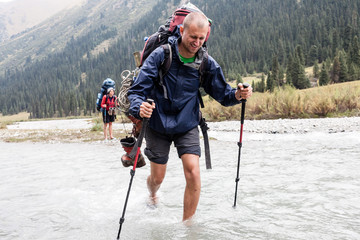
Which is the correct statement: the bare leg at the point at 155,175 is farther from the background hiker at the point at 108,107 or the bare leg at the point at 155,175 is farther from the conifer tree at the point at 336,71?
the conifer tree at the point at 336,71

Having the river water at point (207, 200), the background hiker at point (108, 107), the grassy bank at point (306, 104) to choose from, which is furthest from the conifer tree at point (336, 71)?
the river water at point (207, 200)

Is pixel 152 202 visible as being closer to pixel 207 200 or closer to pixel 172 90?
pixel 207 200

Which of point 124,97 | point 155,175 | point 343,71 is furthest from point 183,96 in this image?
point 343,71

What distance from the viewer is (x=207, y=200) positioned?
16.1 ft

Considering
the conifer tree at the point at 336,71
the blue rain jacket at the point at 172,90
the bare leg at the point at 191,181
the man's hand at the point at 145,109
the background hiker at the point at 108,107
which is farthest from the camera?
the conifer tree at the point at 336,71

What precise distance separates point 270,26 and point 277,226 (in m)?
150

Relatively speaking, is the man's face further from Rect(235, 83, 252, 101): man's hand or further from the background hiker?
the background hiker

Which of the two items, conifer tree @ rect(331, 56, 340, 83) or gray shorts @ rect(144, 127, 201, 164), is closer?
gray shorts @ rect(144, 127, 201, 164)

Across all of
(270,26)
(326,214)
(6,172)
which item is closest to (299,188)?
(326,214)

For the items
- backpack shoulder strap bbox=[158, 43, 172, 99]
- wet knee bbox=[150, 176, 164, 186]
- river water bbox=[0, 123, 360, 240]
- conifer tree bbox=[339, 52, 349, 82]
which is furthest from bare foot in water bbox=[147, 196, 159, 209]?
conifer tree bbox=[339, 52, 349, 82]

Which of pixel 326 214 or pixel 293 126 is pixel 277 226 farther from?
pixel 293 126

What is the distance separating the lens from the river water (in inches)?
146

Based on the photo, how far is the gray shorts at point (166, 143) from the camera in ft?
12.7

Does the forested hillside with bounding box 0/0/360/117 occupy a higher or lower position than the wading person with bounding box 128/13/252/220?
higher
